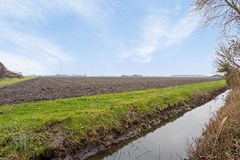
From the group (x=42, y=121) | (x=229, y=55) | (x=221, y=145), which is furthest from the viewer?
(x=229, y=55)

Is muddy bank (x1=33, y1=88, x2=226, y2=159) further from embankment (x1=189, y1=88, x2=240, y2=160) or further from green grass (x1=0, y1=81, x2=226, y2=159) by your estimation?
embankment (x1=189, y1=88, x2=240, y2=160)

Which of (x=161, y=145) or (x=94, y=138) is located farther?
(x=161, y=145)

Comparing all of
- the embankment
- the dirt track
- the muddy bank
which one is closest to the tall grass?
the embankment

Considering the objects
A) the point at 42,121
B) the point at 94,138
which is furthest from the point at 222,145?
the point at 42,121

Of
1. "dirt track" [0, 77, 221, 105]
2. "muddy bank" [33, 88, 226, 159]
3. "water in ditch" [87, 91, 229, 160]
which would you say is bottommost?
"water in ditch" [87, 91, 229, 160]

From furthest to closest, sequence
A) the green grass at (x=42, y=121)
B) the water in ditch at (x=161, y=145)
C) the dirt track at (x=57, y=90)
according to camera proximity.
Answer: the dirt track at (x=57, y=90) → the water in ditch at (x=161, y=145) → the green grass at (x=42, y=121)

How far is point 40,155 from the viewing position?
8469 mm

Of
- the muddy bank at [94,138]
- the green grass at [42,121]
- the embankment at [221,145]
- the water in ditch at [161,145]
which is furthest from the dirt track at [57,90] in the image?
the embankment at [221,145]

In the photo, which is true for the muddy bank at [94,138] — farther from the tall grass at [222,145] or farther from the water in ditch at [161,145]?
the tall grass at [222,145]

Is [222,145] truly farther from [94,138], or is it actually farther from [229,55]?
[229,55]

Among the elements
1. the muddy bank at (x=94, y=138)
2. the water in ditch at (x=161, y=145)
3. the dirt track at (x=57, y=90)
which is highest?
the dirt track at (x=57, y=90)

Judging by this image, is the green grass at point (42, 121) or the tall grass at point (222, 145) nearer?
the tall grass at point (222, 145)

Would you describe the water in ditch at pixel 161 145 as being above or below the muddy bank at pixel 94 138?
below

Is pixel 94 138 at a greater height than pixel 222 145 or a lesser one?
lesser
